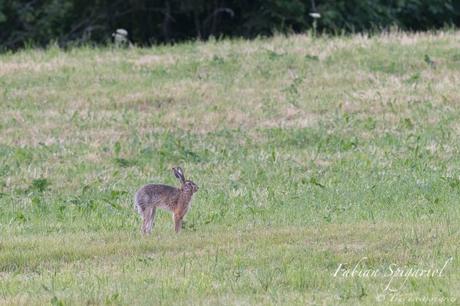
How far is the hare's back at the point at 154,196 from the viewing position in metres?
12.8

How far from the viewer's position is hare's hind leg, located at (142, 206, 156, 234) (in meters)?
12.9

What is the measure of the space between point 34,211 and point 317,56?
12.3m

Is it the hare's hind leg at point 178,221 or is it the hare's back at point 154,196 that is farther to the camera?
the hare's hind leg at point 178,221

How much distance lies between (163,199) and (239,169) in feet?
17.0

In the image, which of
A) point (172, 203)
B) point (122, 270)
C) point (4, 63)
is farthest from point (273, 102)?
point (122, 270)

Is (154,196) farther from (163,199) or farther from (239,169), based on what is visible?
(239,169)

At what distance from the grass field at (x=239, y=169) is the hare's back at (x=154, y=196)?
1.24 ft

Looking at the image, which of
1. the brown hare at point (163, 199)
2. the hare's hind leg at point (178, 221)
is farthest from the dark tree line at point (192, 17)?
the brown hare at point (163, 199)

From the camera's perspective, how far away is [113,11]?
43.0 meters

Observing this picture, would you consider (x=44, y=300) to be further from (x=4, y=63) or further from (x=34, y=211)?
(x=4, y=63)
